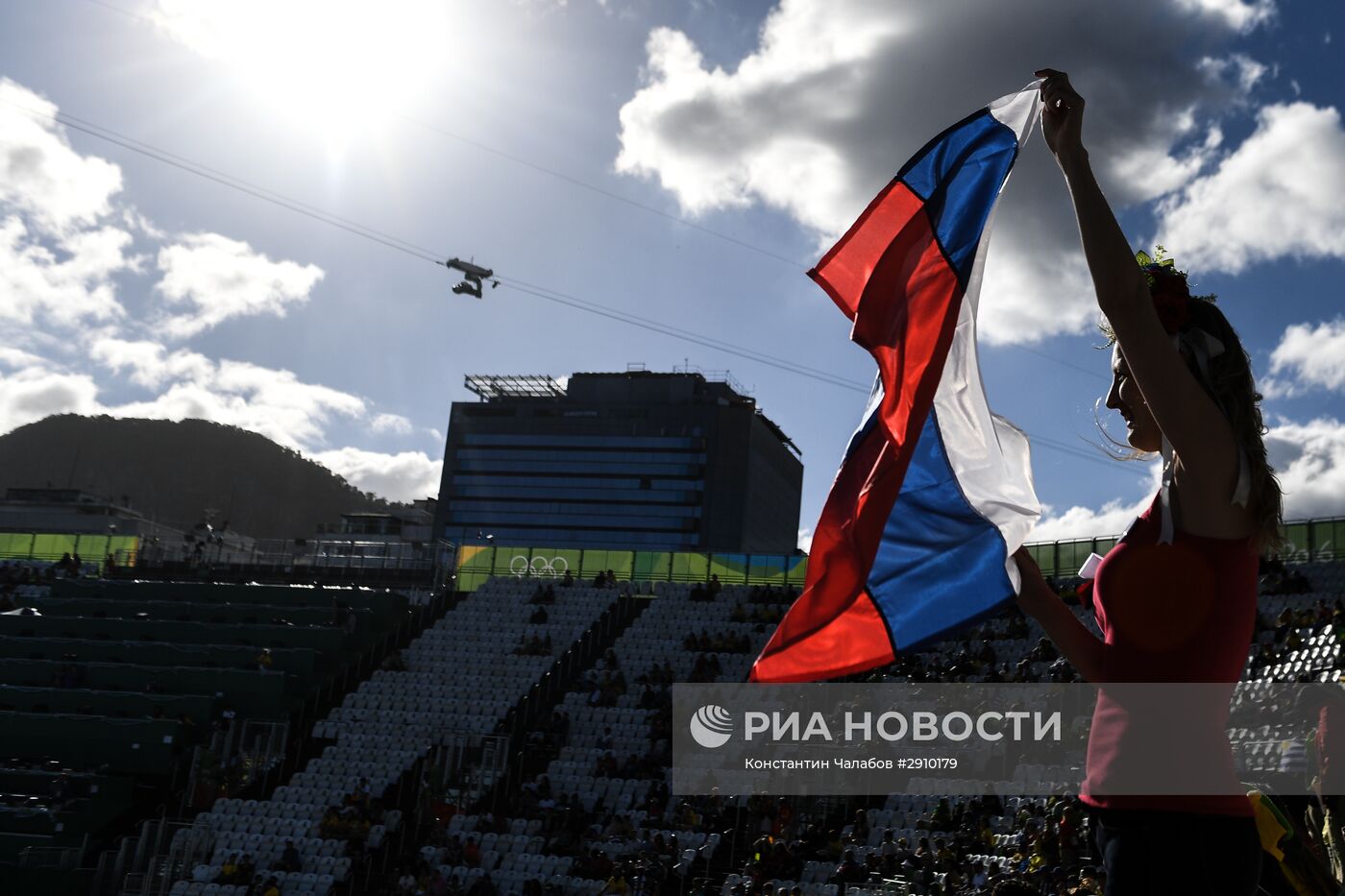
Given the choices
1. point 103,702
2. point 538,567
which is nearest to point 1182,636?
point 103,702

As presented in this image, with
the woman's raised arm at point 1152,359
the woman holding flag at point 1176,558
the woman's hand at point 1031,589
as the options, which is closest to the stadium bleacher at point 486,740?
the woman's hand at point 1031,589

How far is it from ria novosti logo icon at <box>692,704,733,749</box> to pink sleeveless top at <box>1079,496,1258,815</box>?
2211 cm

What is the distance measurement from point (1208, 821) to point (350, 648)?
31.1m

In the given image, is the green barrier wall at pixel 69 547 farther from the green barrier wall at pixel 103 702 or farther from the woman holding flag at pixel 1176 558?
the woman holding flag at pixel 1176 558

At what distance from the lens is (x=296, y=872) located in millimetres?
21656

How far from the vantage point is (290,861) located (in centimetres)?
2189

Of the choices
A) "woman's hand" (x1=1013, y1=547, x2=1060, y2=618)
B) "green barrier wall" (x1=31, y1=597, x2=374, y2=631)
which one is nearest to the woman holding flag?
"woman's hand" (x1=1013, y1=547, x2=1060, y2=618)

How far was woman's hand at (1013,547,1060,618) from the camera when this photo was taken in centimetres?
250

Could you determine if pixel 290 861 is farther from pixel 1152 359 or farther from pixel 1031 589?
pixel 1152 359

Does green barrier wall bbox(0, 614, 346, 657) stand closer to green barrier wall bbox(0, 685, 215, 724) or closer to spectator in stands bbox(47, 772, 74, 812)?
green barrier wall bbox(0, 685, 215, 724)

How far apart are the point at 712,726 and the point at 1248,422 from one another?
23099 mm

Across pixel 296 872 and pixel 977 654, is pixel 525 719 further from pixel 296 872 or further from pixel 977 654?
pixel 977 654

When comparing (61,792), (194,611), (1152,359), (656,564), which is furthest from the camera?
(656,564)

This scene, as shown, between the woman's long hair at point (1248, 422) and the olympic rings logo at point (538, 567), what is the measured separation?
109 ft
